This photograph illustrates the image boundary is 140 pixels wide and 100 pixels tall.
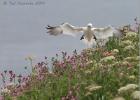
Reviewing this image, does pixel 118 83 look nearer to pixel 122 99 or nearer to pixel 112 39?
pixel 122 99

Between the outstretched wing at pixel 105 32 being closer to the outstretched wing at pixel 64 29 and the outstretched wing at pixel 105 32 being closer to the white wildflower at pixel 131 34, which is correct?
the outstretched wing at pixel 64 29

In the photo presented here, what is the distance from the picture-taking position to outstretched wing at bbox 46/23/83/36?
11.0 meters

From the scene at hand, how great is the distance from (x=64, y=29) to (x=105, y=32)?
82 centimetres

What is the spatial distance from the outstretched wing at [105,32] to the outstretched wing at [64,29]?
30cm

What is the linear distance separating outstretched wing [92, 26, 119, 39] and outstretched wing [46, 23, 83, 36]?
0.97 feet

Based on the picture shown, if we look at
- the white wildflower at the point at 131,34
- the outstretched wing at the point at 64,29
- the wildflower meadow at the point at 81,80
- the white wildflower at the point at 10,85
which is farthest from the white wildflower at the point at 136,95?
the white wildflower at the point at 131,34

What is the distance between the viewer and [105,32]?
11.8 meters

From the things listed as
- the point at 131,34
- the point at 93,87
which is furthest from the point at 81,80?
the point at 131,34

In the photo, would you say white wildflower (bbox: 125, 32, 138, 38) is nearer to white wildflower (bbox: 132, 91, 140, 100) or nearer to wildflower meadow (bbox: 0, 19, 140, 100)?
wildflower meadow (bbox: 0, 19, 140, 100)

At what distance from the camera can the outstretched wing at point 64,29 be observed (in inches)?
435

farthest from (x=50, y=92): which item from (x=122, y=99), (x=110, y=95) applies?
(x=122, y=99)

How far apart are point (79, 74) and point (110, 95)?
4.53 feet

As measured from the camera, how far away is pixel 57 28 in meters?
11.3

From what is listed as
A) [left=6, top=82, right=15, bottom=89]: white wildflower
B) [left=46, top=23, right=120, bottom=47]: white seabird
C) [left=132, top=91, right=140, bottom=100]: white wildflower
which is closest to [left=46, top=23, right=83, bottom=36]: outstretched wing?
[left=46, top=23, right=120, bottom=47]: white seabird
